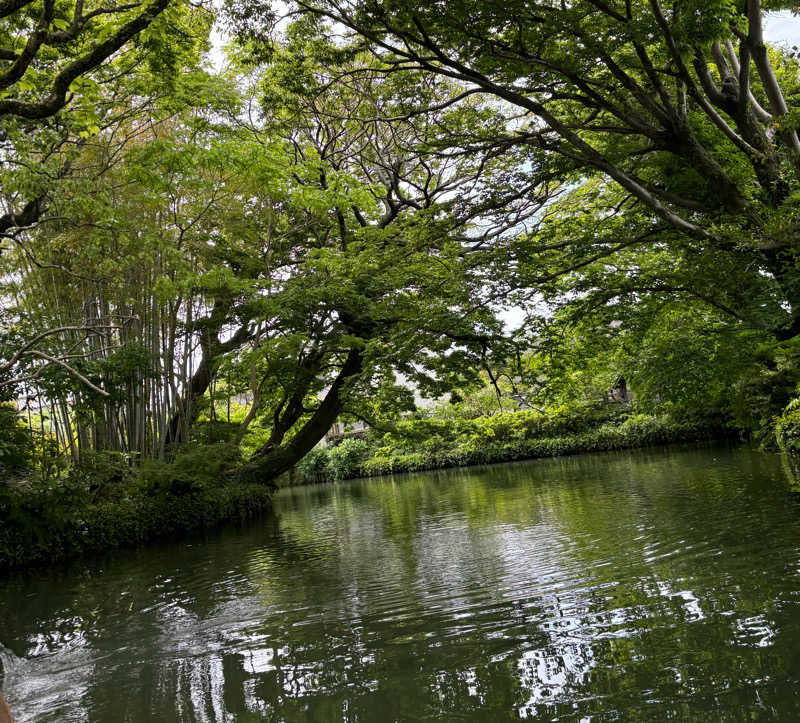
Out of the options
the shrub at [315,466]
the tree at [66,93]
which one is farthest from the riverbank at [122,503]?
the shrub at [315,466]

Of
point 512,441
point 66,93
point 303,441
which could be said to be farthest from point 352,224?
point 512,441

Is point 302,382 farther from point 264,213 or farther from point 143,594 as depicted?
point 143,594

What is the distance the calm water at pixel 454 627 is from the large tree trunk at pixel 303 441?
592cm

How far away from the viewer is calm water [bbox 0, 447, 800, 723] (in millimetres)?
2756

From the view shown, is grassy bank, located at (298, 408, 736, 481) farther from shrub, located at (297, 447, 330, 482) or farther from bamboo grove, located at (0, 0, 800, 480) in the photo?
bamboo grove, located at (0, 0, 800, 480)

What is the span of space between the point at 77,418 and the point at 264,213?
587 cm

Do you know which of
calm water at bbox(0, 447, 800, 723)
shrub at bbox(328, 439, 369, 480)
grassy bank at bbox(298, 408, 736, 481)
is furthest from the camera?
shrub at bbox(328, 439, 369, 480)

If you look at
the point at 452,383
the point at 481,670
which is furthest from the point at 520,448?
the point at 481,670

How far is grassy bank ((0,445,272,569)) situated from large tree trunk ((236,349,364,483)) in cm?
71

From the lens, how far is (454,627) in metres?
3.86

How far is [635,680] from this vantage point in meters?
2.71

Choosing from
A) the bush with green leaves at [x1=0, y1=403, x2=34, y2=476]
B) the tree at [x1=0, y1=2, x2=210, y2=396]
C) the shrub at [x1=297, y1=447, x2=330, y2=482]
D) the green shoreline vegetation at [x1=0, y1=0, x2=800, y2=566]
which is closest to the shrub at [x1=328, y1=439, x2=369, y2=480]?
the shrub at [x1=297, y1=447, x2=330, y2=482]

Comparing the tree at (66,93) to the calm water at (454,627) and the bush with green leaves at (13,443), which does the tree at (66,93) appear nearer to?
the bush with green leaves at (13,443)

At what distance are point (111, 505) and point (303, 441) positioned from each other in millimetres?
4819
